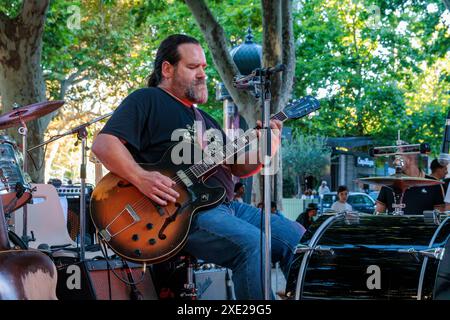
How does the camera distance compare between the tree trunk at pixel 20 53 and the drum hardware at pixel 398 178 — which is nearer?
the drum hardware at pixel 398 178

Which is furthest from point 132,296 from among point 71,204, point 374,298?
point 71,204

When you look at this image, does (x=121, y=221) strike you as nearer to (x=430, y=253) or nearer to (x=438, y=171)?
(x=430, y=253)

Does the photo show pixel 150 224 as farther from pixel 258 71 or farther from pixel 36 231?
pixel 36 231

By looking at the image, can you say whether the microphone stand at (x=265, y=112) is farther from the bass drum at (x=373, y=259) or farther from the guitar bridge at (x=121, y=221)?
the guitar bridge at (x=121, y=221)

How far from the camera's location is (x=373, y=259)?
421 cm

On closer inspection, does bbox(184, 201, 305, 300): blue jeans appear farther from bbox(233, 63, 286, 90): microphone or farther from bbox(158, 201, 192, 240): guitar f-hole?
bbox(233, 63, 286, 90): microphone

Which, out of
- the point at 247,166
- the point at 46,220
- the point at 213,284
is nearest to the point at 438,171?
the point at 213,284

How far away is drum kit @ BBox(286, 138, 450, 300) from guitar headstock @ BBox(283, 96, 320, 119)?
0.85 metres

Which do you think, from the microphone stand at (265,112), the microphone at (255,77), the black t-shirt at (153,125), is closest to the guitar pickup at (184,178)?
the black t-shirt at (153,125)

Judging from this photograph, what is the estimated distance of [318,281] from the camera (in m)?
4.31

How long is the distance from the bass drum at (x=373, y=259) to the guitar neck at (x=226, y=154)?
71 cm

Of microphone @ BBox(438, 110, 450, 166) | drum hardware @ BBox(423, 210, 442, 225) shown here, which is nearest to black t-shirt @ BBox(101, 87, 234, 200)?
drum hardware @ BBox(423, 210, 442, 225)

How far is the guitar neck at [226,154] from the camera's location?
15.3 feet

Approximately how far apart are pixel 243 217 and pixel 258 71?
91cm
